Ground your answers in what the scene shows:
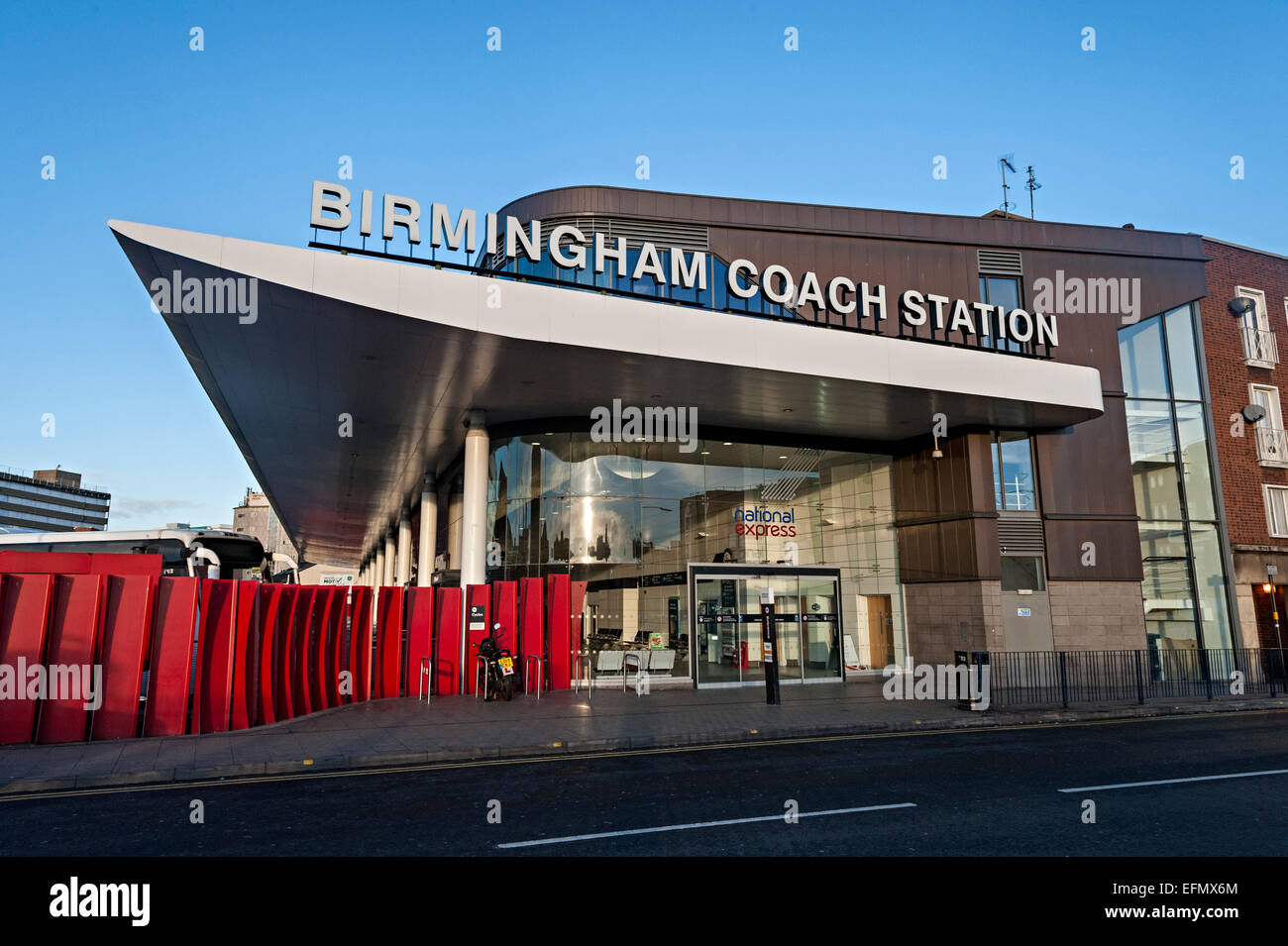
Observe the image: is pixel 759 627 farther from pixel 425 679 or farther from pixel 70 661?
pixel 70 661

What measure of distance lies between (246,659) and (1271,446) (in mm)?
29965

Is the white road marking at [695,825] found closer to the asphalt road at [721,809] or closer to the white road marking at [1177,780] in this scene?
the asphalt road at [721,809]

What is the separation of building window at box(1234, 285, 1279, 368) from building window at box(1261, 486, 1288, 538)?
161 inches

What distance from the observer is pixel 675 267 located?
17781mm

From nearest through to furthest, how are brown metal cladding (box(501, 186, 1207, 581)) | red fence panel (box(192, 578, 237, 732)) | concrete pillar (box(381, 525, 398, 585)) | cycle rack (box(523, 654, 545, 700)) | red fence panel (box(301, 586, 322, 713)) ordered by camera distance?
1. red fence panel (box(192, 578, 237, 732))
2. red fence panel (box(301, 586, 322, 713))
3. cycle rack (box(523, 654, 545, 700))
4. brown metal cladding (box(501, 186, 1207, 581))
5. concrete pillar (box(381, 525, 398, 585))

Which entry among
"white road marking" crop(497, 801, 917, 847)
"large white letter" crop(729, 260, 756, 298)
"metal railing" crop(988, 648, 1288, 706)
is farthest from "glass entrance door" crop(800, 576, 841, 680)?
"white road marking" crop(497, 801, 917, 847)

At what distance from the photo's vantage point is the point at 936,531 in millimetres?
22297

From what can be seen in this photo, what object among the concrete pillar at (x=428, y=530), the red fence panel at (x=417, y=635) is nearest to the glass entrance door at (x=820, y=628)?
the red fence panel at (x=417, y=635)

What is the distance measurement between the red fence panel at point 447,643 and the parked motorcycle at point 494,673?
98 cm

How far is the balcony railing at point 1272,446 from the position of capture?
25.6m

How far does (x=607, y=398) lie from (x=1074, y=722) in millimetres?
11884

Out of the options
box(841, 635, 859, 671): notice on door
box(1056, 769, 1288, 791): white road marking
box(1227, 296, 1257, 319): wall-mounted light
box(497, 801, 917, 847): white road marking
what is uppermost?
box(1227, 296, 1257, 319): wall-mounted light

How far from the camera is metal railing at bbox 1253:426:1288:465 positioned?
25625 mm

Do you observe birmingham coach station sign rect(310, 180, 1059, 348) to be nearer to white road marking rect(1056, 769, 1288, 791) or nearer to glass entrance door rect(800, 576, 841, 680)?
glass entrance door rect(800, 576, 841, 680)
